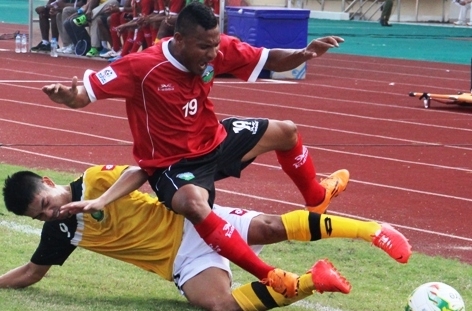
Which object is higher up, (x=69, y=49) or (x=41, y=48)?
(x=69, y=49)

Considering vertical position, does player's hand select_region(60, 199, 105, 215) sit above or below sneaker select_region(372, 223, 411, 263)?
above

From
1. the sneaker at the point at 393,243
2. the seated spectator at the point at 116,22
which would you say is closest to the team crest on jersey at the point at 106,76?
the sneaker at the point at 393,243

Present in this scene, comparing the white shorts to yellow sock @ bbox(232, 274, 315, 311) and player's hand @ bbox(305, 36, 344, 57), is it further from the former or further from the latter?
player's hand @ bbox(305, 36, 344, 57)

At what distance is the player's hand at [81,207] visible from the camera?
17.2 ft

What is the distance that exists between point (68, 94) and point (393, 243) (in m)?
1.73

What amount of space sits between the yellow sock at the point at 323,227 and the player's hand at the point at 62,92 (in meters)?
1.22

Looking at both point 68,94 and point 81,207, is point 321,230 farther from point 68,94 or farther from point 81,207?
point 68,94

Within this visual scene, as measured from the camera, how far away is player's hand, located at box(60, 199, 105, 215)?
5.23 m

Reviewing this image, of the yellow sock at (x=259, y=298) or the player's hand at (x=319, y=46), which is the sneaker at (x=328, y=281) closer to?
the yellow sock at (x=259, y=298)

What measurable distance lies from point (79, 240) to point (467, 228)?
3156 millimetres

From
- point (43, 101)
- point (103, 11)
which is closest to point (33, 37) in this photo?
point (103, 11)

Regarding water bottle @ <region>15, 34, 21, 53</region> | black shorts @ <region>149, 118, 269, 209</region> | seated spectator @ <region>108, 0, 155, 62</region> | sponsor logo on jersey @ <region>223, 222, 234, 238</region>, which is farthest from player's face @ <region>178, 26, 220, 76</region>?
water bottle @ <region>15, 34, 21, 53</region>

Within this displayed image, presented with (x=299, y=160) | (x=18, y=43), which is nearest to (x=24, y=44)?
(x=18, y=43)

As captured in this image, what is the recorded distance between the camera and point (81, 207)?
5242mm
